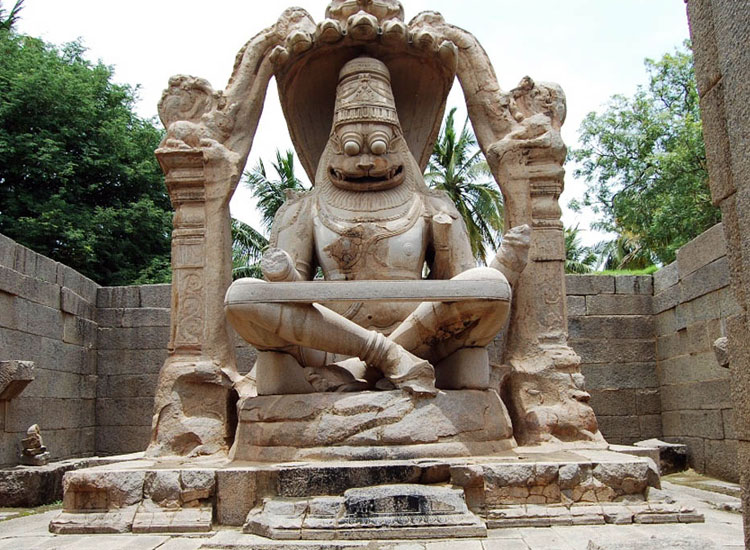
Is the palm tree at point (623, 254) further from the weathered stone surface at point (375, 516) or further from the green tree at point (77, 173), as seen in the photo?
the weathered stone surface at point (375, 516)

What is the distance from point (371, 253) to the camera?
565 centimetres

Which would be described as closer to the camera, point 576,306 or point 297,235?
point 297,235

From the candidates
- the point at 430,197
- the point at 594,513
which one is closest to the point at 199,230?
the point at 430,197

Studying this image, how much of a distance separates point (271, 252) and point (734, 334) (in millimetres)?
3192

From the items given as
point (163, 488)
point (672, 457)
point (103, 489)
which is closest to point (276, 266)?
point (163, 488)

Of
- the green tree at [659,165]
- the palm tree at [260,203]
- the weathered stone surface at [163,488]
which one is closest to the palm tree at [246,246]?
the palm tree at [260,203]

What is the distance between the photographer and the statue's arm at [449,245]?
5.57m

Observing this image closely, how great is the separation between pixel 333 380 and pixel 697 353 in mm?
4040

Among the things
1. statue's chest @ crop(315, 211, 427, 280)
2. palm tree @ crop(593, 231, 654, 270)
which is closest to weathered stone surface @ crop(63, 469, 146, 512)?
statue's chest @ crop(315, 211, 427, 280)

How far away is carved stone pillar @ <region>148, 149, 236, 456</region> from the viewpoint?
18.1 feet

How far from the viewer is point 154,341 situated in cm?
824

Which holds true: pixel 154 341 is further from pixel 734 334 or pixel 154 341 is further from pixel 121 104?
pixel 121 104

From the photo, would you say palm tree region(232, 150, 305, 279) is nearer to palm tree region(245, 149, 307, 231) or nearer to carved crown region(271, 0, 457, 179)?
palm tree region(245, 149, 307, 231)

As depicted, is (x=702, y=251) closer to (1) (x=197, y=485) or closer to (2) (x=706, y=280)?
(2) (x=706, y=280)
